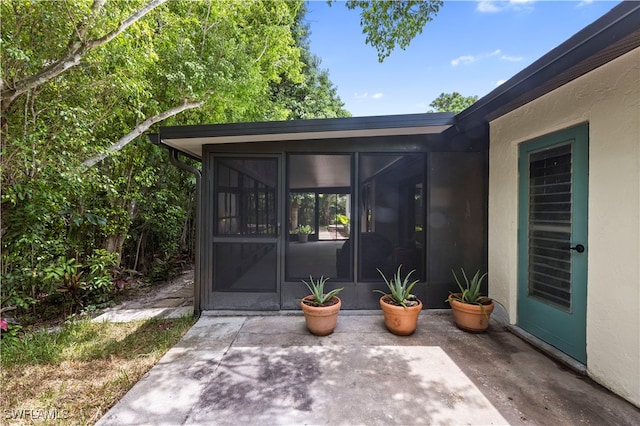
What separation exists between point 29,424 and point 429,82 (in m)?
6.90

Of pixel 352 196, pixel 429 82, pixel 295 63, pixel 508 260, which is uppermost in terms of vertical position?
pixel 295 63

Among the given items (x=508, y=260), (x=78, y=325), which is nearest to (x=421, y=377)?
(x=508, y=260)

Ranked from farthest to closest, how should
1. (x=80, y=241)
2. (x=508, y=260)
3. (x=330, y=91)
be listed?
(x=330, y=91) < (x=80, y=241) < (x=508, y=260)

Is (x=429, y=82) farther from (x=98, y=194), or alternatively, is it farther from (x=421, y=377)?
(x=98, y=194)

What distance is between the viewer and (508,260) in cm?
291

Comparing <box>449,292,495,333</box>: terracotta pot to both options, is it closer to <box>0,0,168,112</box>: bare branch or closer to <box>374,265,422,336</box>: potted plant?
<box>374,265,422,336</box>: potted plant

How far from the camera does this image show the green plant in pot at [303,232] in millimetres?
3538

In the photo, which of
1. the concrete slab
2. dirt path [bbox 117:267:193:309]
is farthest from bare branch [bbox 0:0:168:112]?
the concrete slab

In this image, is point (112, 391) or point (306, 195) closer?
point (112, 391)

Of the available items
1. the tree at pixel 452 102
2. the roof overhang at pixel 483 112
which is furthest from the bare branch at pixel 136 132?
the tree at pixel 452 102

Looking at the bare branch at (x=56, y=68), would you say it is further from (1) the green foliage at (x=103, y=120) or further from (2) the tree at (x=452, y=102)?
(2) the tree at (x=452, y=102)

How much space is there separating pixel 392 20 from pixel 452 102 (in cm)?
1991

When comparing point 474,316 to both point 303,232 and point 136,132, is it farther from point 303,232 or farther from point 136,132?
point 136,132

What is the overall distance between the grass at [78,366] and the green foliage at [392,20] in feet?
15.3
